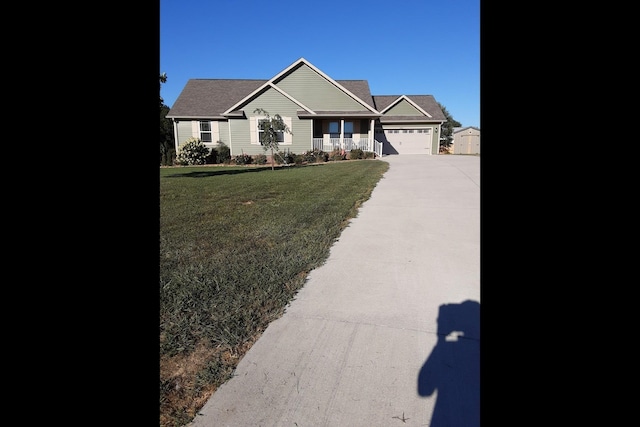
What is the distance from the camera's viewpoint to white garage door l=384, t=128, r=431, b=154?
3169 centimetres

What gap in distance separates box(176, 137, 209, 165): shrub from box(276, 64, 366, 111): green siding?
658 centimetres

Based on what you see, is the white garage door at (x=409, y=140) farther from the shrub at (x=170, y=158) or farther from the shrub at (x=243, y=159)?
the shrub at (x=170, y=158)

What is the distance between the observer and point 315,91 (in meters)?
25.5

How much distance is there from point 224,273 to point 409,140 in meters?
29.6

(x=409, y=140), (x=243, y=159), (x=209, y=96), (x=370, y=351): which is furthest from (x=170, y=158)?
(x=370, y=351)

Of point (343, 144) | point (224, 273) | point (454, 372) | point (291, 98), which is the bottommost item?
point (454, 372)

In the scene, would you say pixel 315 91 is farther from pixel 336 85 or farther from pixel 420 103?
pixel 420 103

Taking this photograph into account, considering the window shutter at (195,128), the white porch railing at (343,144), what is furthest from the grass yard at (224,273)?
the window shutter at (195,128)
